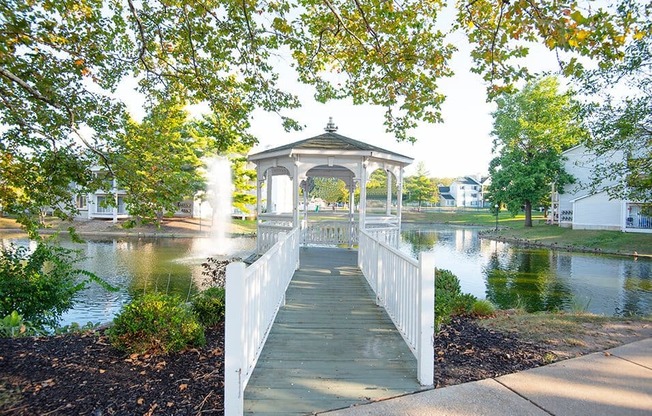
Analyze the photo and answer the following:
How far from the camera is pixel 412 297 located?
3961mm

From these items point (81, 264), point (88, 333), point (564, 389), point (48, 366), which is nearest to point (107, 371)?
point (48, 366)

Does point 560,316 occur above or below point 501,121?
below

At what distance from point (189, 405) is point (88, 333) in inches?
105

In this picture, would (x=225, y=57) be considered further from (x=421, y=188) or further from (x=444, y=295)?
(x=421, y=188)

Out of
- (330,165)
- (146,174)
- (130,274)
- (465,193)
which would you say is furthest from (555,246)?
(465,193)

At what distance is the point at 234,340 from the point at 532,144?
37516 millimetres

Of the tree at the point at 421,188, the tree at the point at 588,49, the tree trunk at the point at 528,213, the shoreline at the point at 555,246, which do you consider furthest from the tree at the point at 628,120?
the tree at the point at 421,188

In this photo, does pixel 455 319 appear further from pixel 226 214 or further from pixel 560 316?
pixel 226 214

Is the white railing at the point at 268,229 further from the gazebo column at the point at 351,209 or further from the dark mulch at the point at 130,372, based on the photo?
the dark mulch at the point at 130,372

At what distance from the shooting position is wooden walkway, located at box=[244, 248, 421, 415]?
126 inches

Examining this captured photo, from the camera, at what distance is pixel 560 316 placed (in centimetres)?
636

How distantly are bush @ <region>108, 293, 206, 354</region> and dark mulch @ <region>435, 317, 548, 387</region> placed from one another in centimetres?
258

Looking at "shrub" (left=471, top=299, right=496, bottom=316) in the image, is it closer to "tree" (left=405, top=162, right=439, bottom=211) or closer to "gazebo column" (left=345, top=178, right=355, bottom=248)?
"gazebo column" (left=345, top=178, right=355, bottom=248)

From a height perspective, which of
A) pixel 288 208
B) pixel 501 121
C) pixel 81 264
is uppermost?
pixel 501 121
